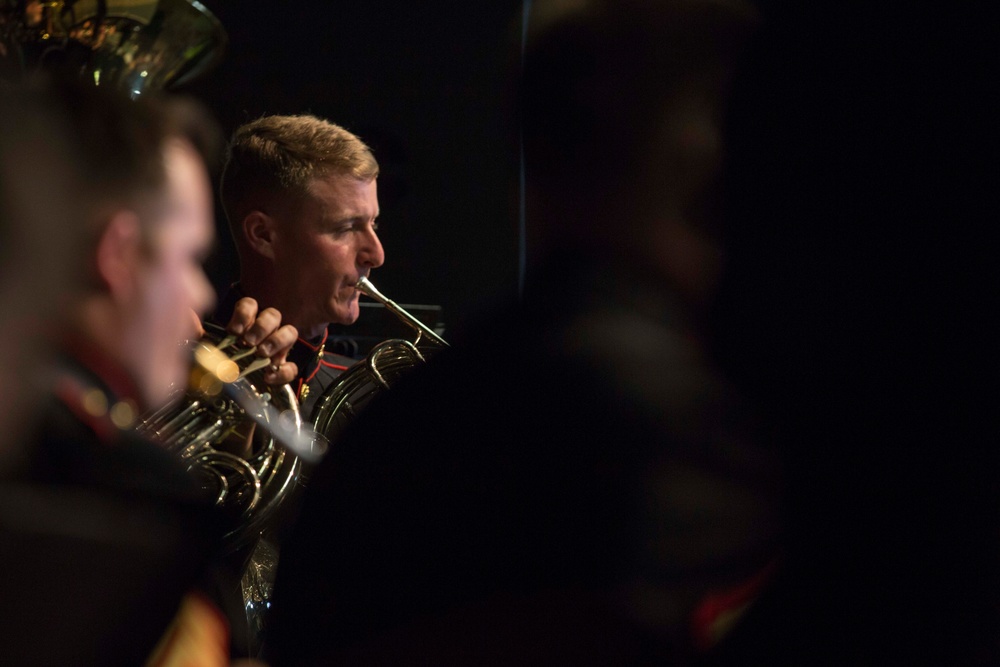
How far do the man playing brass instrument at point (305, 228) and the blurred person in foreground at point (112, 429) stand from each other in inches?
42.3

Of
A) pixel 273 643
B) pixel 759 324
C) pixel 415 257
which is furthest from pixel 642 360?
pixel 415 257

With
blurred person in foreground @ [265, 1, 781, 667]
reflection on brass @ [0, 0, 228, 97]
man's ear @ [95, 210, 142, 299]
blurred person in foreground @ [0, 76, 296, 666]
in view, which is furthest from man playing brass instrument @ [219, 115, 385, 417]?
blurred person in foreground @ [265, 1, 781, 667]

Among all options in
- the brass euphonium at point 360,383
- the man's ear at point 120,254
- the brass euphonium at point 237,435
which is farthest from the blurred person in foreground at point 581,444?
the brass euphonium at point 360,383

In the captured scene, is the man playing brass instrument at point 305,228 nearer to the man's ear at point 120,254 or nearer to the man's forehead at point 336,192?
the man's forehead at point 336,192

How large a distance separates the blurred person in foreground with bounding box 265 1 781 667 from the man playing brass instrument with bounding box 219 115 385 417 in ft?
4.58

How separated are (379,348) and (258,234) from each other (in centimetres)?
42

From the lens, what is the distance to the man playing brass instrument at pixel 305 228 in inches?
82.5

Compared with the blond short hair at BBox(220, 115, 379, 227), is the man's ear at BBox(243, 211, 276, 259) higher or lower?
lower

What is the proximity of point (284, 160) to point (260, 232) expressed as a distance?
0.17 meters

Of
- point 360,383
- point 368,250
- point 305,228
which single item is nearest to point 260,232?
point 305,228

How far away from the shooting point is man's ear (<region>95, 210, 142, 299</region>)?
2.84 ft

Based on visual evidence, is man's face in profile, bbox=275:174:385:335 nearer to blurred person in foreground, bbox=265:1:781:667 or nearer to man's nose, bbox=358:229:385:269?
man's nose, bbox=358:229:385:269

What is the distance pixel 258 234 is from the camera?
2.12 m

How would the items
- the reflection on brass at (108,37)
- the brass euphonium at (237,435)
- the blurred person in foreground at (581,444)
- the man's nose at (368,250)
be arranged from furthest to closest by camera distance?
the man's nose at (368,250)
the reflection on brass at (108,37)
the brass euphonium at (237,435)
the blurred person in foreground at (581,444)
